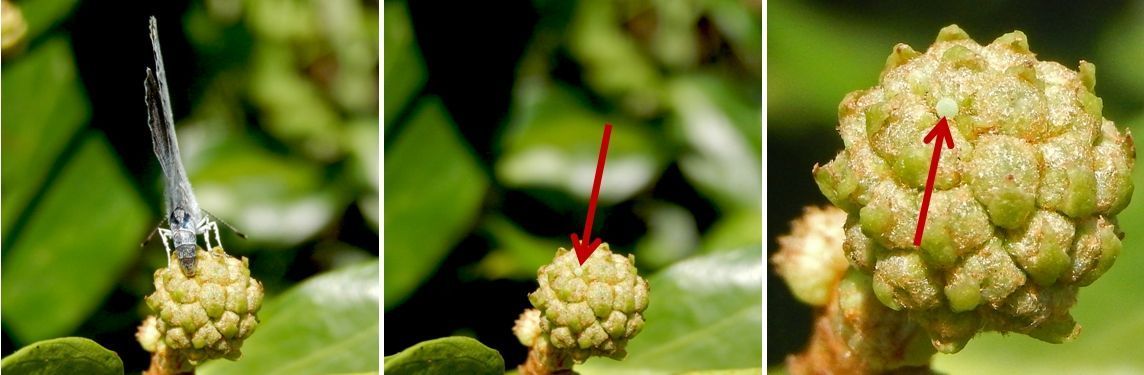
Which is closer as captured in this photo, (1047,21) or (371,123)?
(1047,21)

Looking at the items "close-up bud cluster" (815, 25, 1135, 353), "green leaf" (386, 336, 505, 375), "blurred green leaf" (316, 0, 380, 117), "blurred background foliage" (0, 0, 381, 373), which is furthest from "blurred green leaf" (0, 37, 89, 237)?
"close-up bud cluster" (815, 25, 1135, 353)

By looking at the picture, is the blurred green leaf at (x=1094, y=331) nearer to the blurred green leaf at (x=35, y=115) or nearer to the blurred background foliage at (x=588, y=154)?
the blurred background foliage at (x=588, y=154)

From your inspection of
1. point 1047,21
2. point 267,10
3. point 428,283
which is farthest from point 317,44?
point 1047,21

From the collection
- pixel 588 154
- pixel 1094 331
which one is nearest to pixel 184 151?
pixel 588 154

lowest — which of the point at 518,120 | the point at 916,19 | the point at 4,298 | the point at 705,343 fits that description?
the point at 4,298

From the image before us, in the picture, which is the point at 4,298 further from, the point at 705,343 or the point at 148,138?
the point at 705,343

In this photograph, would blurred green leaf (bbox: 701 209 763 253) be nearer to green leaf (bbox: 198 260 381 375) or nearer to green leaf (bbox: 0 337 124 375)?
green leaf (bbox: 198 260 381 375)

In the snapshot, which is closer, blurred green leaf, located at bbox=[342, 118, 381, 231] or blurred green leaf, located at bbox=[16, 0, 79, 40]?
blurred green leaf, located at bbox=[16, 0, 79, 40]

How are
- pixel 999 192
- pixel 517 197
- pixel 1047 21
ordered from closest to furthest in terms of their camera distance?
pixel 999 192 < pixel 1047 21 < pixel 517 197
